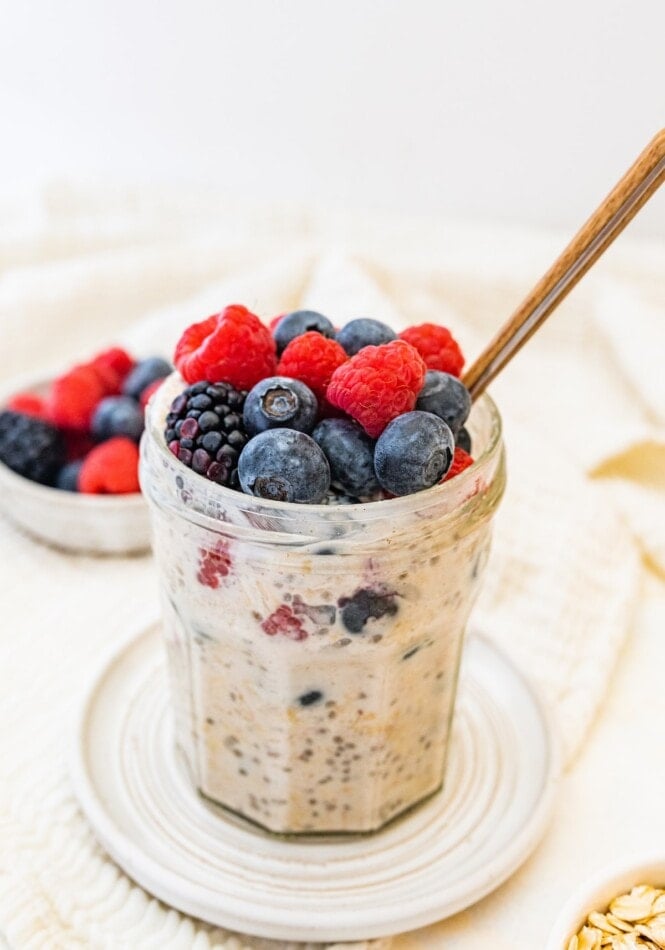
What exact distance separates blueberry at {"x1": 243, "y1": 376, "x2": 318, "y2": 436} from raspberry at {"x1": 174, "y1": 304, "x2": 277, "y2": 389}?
0.13ft

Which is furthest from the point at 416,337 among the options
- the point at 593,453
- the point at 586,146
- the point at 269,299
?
the point at 586,146

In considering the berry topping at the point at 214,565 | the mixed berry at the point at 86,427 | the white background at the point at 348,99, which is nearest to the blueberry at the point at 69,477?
the mixed berry at the point at 86,427

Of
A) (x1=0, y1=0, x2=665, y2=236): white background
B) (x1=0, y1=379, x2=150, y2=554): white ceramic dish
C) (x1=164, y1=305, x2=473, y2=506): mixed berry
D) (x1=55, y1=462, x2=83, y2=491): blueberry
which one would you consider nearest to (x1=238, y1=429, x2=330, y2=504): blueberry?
(x1=164, y1=305, x2=473, y2=506): mixed berry

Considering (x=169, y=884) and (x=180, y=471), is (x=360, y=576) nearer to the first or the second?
(x=180, y=471)

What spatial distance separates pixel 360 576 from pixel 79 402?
68cm

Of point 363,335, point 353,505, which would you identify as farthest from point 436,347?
point 353,505

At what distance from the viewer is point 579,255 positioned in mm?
628

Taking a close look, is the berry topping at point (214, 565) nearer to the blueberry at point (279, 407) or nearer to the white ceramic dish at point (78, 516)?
the blueberry at point (279, 407)

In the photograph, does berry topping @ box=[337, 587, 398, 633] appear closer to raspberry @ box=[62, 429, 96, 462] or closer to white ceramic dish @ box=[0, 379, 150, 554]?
white ceramic dish @ box=[0, 379, 150, 554]

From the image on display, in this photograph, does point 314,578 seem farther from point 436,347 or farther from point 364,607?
point 436,347

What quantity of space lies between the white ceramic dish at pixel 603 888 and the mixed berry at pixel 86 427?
68cm

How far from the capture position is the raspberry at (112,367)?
1.24 meters

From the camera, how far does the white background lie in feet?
5.47

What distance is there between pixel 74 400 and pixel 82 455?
7cm
